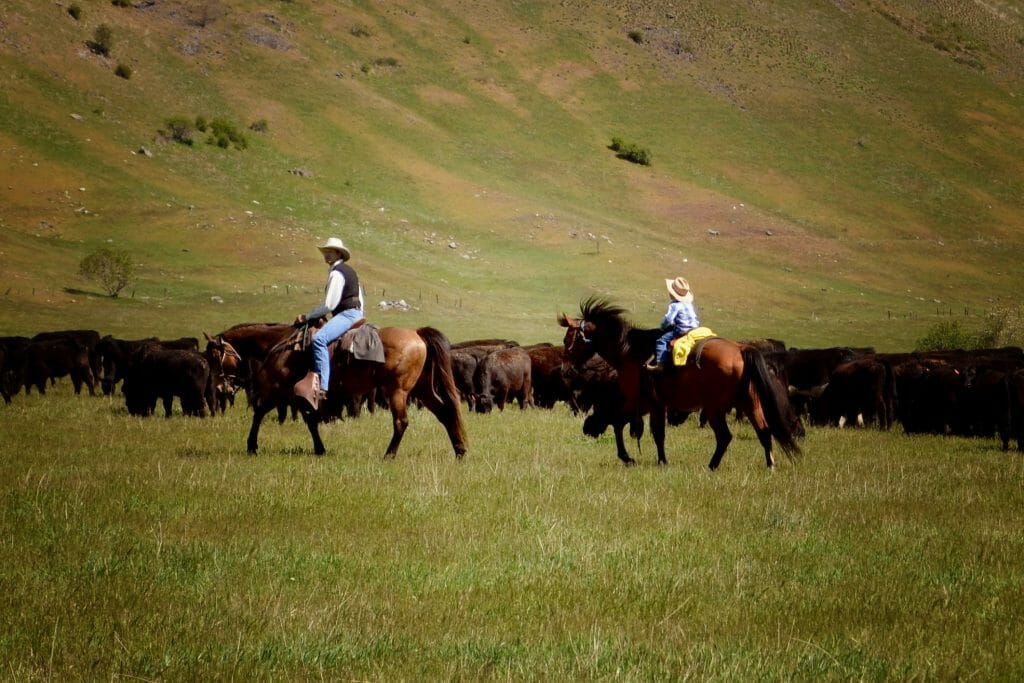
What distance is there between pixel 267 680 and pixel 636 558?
11.2 feet

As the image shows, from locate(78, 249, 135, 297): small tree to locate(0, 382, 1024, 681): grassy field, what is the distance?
4730cm

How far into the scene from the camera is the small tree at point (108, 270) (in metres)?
57.3

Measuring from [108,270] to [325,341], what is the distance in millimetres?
48359

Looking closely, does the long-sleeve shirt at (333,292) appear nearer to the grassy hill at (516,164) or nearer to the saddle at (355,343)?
the saddle at (355,343)

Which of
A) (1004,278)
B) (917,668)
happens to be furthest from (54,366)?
(1004,278)

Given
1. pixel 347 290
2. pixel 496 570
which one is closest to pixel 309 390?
pixel 347 290

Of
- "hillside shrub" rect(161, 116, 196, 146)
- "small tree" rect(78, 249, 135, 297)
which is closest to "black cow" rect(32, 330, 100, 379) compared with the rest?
"small tree" rect(78, 249, 135, 297)

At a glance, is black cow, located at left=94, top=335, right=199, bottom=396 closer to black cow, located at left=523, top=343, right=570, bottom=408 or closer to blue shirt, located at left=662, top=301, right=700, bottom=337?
black cow, located at left=523, top=343, right=570, bottom=408

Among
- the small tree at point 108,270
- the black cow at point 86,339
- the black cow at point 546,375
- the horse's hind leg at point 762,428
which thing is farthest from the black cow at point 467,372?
the small tree at point 108,270

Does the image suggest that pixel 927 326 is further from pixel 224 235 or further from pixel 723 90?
pixel 723 90

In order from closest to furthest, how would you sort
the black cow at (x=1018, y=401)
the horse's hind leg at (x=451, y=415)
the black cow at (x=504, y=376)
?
1. the horse's hind leg at (x=451, y=415)
2. the black cow at (x=1018, y=401)
3. the black cow at (x=504, y=376)

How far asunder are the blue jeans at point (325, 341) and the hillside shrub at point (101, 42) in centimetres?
10172

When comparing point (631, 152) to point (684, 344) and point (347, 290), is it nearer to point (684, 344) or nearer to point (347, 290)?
point (684, 344)

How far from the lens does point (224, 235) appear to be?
72.2 metres
